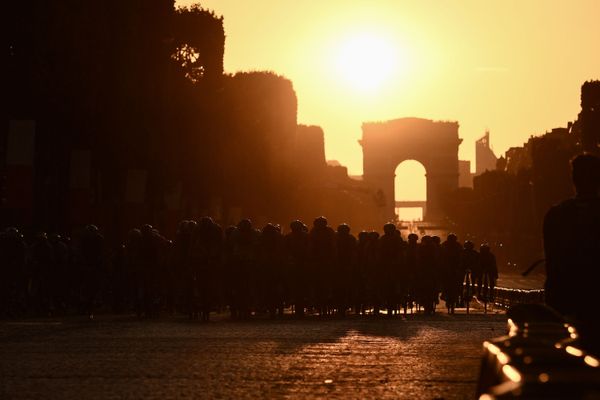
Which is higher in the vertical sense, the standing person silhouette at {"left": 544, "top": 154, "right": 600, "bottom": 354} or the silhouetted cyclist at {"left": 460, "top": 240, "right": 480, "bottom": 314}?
the silhouetted cyclist at {"left": 460, "top": 240, "right": 480, "bottom": 314}

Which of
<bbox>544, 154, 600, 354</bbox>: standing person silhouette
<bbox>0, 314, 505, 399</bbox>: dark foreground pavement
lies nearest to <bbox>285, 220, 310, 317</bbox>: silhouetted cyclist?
<bbox>0, 314, 505, 399</bbox>: dark foreground pavement

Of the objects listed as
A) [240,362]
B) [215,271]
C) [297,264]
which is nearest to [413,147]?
[297,264]

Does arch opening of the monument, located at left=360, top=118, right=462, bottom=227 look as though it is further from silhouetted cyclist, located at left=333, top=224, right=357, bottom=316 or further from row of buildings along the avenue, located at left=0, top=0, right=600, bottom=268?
silhouetted cyclist, located at left=333, top=224, right=357, bottom=316

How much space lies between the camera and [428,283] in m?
31.0

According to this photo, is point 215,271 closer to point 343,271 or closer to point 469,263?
point 343,271

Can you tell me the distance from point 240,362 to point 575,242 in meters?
6.18

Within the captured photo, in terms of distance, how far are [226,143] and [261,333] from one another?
38.7 m

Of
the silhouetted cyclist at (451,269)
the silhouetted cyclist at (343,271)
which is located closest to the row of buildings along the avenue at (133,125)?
the silhouetted cyclist at (343,271)

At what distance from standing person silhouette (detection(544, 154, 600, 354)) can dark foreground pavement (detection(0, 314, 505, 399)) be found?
8.59 feet

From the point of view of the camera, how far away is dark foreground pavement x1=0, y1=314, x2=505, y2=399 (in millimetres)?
10883

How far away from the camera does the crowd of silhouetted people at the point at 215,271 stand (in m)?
26.5

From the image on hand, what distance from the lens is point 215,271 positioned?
86.8 ft

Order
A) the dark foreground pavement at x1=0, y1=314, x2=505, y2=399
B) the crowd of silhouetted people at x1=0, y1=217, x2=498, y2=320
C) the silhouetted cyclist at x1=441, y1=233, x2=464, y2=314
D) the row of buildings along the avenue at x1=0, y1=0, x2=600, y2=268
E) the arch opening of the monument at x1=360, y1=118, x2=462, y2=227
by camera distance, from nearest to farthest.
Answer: the dark foreground pavement at x1=0, y1=314, x2=505, y2=399 < the crowd of silhouetted people at x1=0, y1=217, x2=498, y2=320 < the silhouetted cyclist at x1=441, y1=233, x2=464, y2=314 < the row of buildings along the avenue at x1=0, y1=0, x2=600, y2=268 < the arch opening of the monument at x1=360, y1=118, x2=462, y2=227

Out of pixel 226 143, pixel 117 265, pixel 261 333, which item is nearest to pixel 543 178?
pixel 226 143
